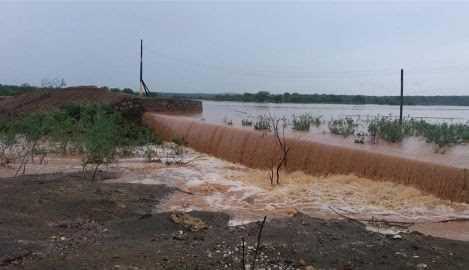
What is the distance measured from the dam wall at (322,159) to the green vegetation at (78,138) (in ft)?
7.39

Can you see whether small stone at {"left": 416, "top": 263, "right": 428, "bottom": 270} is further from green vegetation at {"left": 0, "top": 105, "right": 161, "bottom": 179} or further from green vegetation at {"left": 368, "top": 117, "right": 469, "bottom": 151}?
green vegetation at {"left": 0, "top": 105, "right": 161, "bottom": 179}

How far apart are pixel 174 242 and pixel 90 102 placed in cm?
1769

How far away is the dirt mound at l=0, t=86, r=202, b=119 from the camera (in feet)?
69.3

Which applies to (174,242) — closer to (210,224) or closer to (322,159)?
(210,224)

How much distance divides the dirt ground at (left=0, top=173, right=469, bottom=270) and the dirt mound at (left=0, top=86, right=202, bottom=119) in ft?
46.0

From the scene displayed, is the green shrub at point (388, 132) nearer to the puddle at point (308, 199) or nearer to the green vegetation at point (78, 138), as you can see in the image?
the puddle at point (308, 199)

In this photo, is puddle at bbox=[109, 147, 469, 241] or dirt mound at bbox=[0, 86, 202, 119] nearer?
puddle at bbox=[109, 147, 469, 241]

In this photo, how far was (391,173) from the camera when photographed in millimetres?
8852

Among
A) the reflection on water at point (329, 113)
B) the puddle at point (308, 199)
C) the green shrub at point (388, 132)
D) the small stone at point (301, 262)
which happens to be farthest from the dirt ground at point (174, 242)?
the reflection on water at point (329, 113)

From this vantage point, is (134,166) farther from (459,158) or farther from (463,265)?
(463,265)

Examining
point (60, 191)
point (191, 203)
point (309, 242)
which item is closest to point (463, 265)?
point (309, 242)

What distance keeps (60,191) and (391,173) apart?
5.23 m

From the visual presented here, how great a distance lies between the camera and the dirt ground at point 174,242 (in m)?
4.73

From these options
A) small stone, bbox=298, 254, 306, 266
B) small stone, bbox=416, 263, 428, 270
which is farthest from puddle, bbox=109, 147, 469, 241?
small stone, bbox=298, 254, 306, 266
